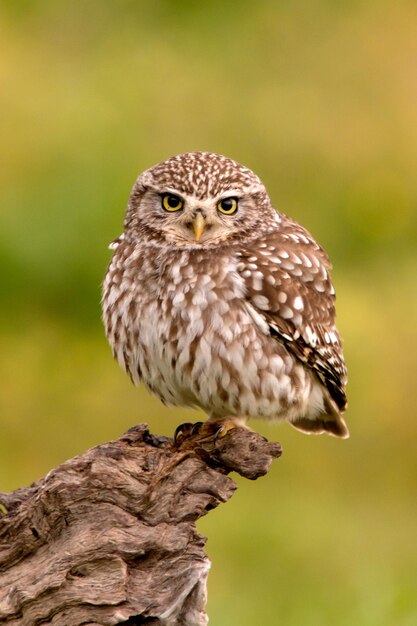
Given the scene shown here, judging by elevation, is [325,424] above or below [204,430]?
above

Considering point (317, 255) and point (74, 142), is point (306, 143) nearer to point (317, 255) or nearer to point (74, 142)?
point (74, 142)

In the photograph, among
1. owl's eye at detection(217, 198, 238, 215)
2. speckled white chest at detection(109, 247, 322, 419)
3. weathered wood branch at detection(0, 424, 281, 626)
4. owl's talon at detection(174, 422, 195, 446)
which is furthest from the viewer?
owl's eye at detection(217, 198, 238, 215)

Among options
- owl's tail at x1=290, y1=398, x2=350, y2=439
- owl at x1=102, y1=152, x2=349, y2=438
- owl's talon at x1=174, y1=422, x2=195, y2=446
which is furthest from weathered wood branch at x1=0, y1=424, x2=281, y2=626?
owl's tail at x1=290, y1=398, x2=350, y2=439

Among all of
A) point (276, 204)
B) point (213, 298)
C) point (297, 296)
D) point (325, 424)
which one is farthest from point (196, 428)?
point (276, 204)

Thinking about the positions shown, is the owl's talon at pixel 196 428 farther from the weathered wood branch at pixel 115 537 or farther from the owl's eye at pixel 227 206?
the owl's eye at pixel 227 206

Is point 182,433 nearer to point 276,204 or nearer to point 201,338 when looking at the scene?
point 201,338

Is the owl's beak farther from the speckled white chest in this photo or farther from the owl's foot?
the owl's foot

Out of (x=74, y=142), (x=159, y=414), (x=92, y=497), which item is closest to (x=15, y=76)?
(x=74, y=142)
